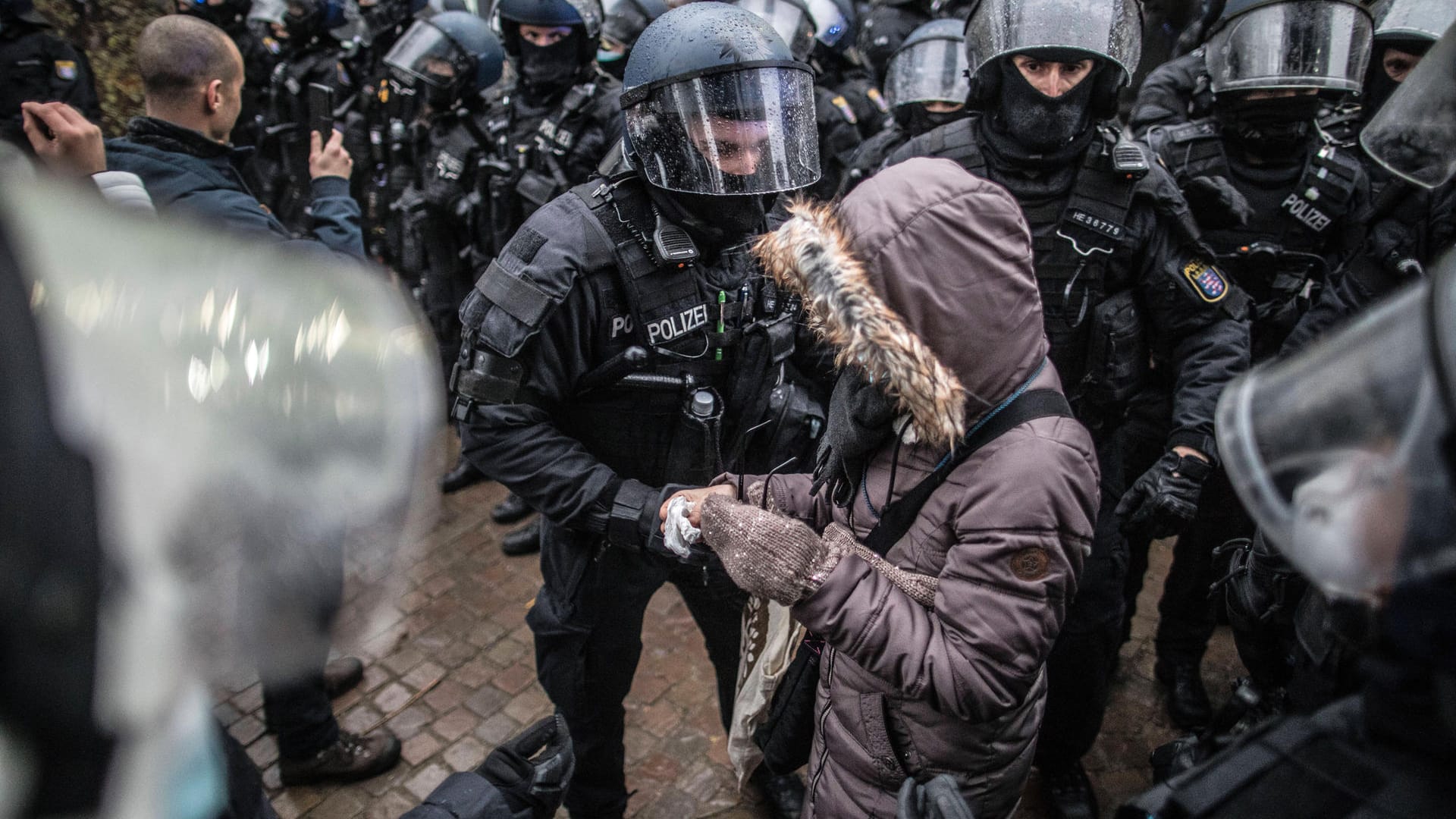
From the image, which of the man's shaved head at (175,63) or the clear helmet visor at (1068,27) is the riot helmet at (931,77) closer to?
the clear helmet visor at (1068,27)

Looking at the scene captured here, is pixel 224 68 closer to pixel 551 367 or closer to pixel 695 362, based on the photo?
pixel 551 367

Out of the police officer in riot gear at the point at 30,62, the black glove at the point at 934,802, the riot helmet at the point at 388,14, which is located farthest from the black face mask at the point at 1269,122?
the riot helmet at the point at 388,14

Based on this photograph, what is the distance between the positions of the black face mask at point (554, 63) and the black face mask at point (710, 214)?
3.29 metres

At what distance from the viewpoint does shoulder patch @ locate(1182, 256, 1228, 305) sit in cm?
280

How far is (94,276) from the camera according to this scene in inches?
27.1

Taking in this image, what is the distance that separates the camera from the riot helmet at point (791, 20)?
19.3 ft

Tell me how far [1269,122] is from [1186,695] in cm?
249

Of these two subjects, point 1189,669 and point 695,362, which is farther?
point 1189,669

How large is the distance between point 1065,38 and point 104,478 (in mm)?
3069

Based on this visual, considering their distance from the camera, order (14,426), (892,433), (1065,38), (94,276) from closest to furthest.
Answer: (14,426) → (94,276) → (892,433) → (1065,38)

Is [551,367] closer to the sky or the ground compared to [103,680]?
closer to the ground

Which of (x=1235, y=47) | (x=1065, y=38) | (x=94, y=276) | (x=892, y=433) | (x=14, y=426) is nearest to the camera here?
(x=14, y=426)

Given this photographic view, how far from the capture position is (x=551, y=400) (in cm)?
242

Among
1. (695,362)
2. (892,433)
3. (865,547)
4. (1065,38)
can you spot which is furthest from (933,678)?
(1065,38)
